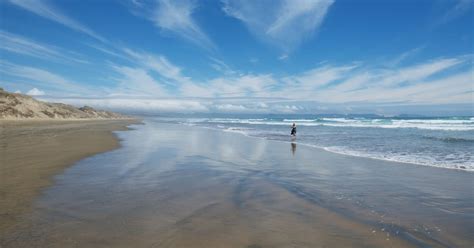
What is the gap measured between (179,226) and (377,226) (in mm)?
3330

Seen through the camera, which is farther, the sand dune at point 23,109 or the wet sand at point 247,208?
the sand dune at point 23,109

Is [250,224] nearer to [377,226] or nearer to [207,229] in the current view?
[207,229]

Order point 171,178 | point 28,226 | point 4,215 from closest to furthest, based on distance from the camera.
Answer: point 28,226, point 4,215, point 171,178

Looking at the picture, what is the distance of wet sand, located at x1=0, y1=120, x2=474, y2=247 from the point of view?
14.0 feet

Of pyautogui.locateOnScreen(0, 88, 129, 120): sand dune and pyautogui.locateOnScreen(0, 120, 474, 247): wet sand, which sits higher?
pyautogui.locateOnScreen(0, 88, 129, 120): sand dune

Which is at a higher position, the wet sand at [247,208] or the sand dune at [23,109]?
the sand dune at [23,109]

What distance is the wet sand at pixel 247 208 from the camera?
4270 mm

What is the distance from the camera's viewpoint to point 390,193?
23.2ft

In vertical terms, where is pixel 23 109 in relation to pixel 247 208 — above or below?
above

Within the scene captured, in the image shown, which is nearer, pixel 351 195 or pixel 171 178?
pixel 351 195

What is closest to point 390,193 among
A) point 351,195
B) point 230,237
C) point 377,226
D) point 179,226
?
point 351,195

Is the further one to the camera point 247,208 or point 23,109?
point 23,109

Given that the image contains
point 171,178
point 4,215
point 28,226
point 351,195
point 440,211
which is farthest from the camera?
point 171,178

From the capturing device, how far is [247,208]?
18.8 ft
